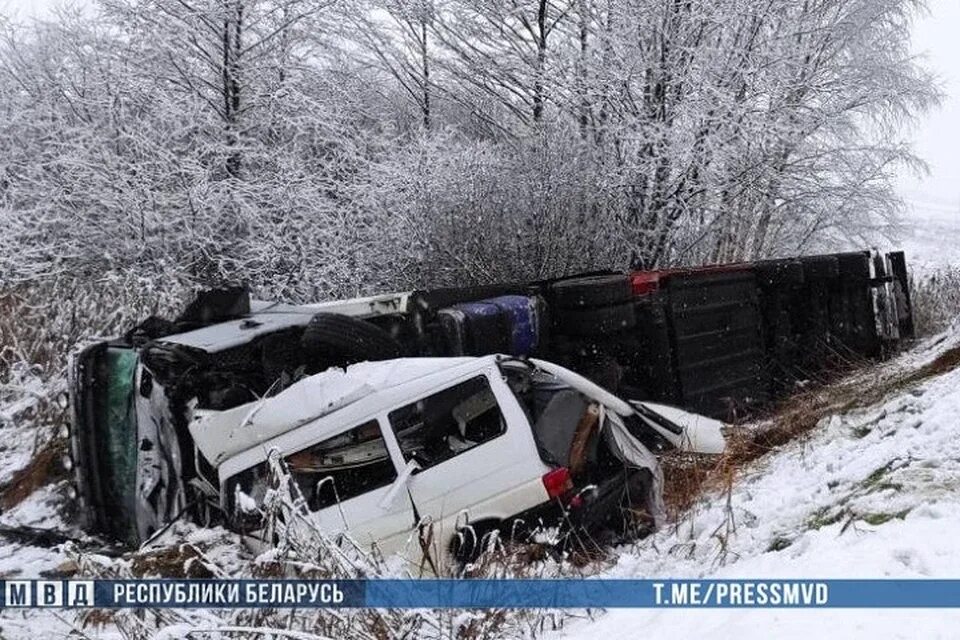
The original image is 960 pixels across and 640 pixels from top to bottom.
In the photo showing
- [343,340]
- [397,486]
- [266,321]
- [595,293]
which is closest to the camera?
[397,486]

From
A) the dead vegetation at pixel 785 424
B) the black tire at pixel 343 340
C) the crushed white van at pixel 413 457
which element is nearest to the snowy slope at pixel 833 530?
the dead vegetation at pixel 785 424

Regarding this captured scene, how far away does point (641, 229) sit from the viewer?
38.1 ft

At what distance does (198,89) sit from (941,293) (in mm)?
13450

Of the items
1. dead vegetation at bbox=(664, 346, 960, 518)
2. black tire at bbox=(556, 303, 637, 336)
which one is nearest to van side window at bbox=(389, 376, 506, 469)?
dead vegetation at bbox=(664, 346, 960, 518)

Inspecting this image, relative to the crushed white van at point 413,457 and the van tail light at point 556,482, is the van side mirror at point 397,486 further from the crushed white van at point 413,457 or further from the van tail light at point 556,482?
the van tail light at point 556,482

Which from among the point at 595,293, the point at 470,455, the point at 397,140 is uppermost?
the point at 397,140

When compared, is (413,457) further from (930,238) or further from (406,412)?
(930,238)

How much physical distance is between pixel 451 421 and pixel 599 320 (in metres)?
2.81

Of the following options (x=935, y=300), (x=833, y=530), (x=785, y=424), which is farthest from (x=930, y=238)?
(x=833, y=530)

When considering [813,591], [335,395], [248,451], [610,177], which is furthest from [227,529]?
[610,177]

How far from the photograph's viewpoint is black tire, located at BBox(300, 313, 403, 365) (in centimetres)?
589

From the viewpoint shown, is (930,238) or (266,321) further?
(930,238)

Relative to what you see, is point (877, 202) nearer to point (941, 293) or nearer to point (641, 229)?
point (941, 293)

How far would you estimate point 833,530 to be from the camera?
349 centimetres
